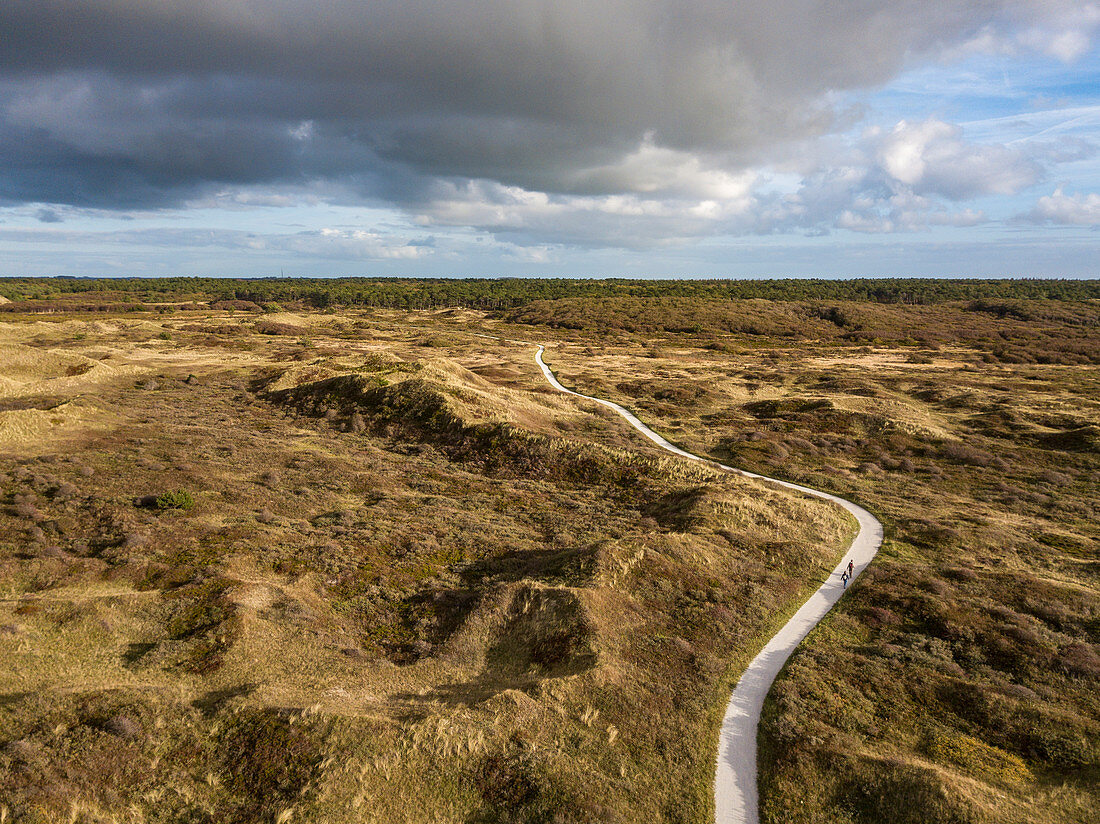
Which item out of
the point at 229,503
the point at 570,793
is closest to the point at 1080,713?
the point at 570,793

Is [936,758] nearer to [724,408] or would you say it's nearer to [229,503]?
[229,503]

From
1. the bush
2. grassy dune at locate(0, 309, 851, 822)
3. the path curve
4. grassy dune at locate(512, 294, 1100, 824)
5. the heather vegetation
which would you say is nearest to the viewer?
grassy dune at locate(0, 309, 851, 822)

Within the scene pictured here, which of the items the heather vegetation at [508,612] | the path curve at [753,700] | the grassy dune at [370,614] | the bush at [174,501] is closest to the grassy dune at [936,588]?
the heather vegetation at [508,612]

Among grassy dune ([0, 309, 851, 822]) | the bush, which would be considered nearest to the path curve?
grassy dune ([0, 309, 851, 822])

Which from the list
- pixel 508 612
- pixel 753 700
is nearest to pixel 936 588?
pixel 753 700

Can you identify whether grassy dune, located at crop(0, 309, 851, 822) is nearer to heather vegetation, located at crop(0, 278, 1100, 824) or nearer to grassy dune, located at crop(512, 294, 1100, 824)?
heather vegetation, located at crop(0, 278, 1100, 824)

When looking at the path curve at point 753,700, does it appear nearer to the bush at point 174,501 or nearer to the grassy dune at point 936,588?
the grassy dune at point 936,588
